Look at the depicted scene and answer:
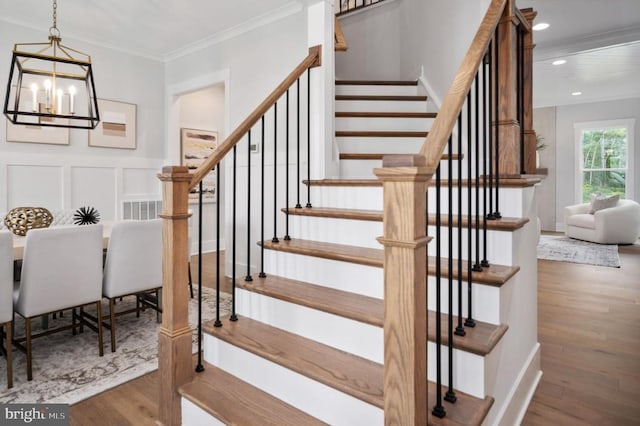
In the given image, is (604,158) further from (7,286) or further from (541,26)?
(7,286)

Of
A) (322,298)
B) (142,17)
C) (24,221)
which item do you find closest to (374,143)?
(322,298)

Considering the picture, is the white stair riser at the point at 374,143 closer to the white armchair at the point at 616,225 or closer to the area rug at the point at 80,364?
the area rug at the point at 80,364

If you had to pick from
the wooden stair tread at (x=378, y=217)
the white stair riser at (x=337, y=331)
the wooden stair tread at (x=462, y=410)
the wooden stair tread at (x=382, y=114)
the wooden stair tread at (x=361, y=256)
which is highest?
A: the wooden stair tread at (x=382, y=114)

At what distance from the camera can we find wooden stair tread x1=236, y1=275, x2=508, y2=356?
1.42m

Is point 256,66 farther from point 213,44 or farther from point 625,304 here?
point 625,304

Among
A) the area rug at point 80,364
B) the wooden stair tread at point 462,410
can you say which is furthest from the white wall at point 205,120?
the wooden stair tread at point 462,410

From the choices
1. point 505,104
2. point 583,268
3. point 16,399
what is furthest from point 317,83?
point 583,268

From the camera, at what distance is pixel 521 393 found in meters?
1.87

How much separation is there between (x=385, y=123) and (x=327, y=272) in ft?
6.42

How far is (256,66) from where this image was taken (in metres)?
4.34

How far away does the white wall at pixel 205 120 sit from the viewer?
596cm

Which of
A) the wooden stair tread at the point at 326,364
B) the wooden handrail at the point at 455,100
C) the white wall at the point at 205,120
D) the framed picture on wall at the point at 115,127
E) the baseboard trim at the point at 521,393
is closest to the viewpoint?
the wooden handrail at the point at 455,100

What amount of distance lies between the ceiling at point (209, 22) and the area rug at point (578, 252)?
8.94ft

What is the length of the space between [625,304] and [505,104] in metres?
2.75
